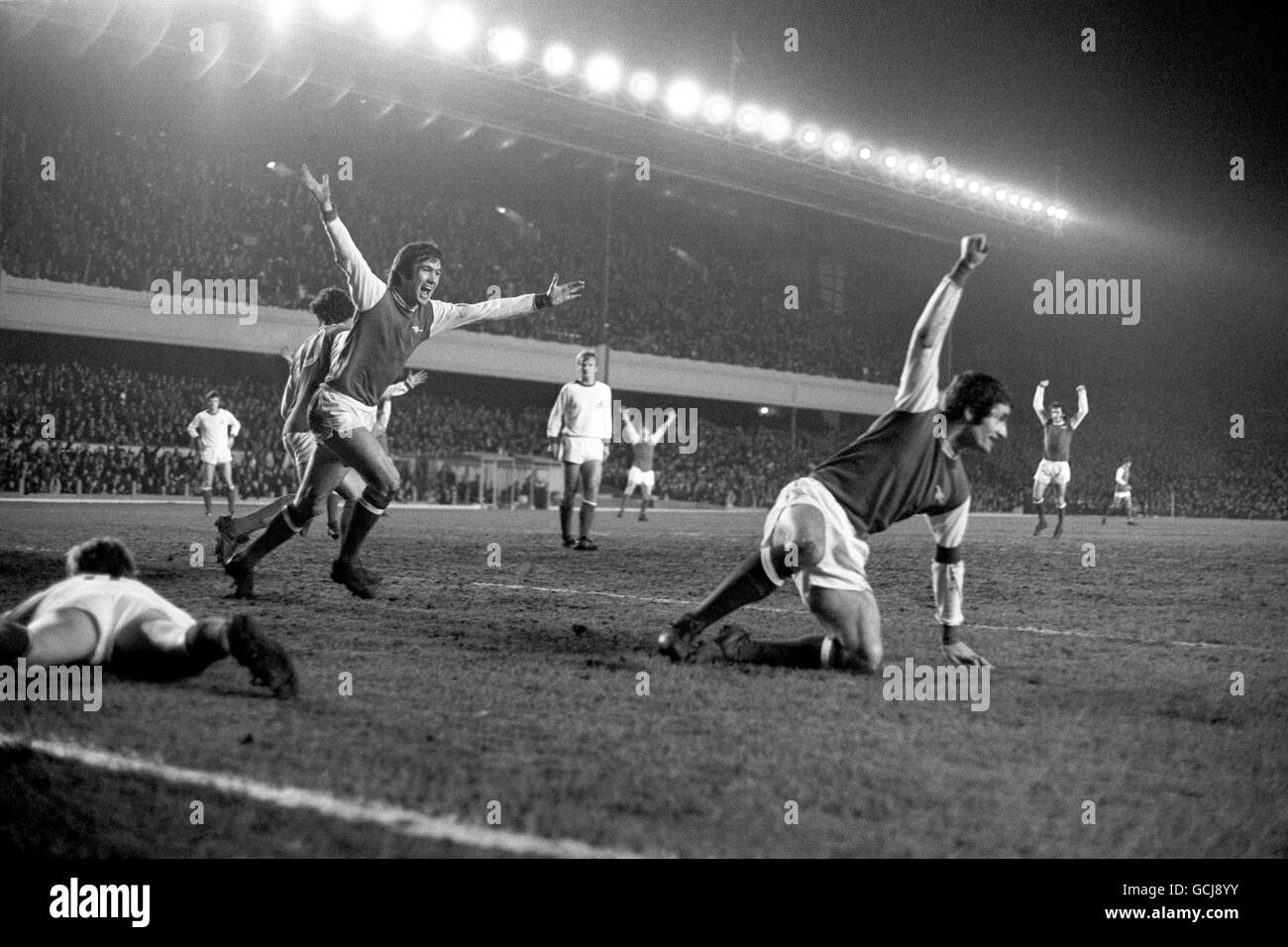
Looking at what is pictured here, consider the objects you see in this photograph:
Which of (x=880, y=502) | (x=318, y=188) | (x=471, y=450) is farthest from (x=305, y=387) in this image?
(x=471, y=450)

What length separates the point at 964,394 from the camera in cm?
505

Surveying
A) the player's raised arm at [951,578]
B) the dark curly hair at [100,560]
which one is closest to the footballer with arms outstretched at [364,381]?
the dark curly hair at [100,560]

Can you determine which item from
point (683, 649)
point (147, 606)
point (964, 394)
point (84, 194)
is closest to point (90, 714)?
point (147, 606)

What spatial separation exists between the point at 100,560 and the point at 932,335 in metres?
3.64

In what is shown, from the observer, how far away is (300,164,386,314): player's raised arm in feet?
20.5

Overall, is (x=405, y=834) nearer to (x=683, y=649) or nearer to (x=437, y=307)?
(x=683, y=649)

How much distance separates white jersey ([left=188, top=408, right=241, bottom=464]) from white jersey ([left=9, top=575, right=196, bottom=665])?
577 inches

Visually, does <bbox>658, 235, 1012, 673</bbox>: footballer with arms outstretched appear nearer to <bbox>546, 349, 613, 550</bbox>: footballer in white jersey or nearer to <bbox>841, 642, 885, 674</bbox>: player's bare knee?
<bbox>841, 642, 885, 674</bbox>: player's bare knee

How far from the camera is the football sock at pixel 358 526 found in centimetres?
723

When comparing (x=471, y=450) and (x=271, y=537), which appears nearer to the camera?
(x=271, y=537)

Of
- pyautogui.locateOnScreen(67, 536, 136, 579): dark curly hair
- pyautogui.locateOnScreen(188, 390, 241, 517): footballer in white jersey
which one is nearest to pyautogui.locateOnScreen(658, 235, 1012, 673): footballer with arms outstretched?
pyautogui.locateOnScreen(67, 536, 136, 579): dark curly hair

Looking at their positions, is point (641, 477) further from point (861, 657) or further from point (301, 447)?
point (861, 657)

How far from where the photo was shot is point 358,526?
724cm

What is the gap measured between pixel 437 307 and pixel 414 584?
98.1 inches
